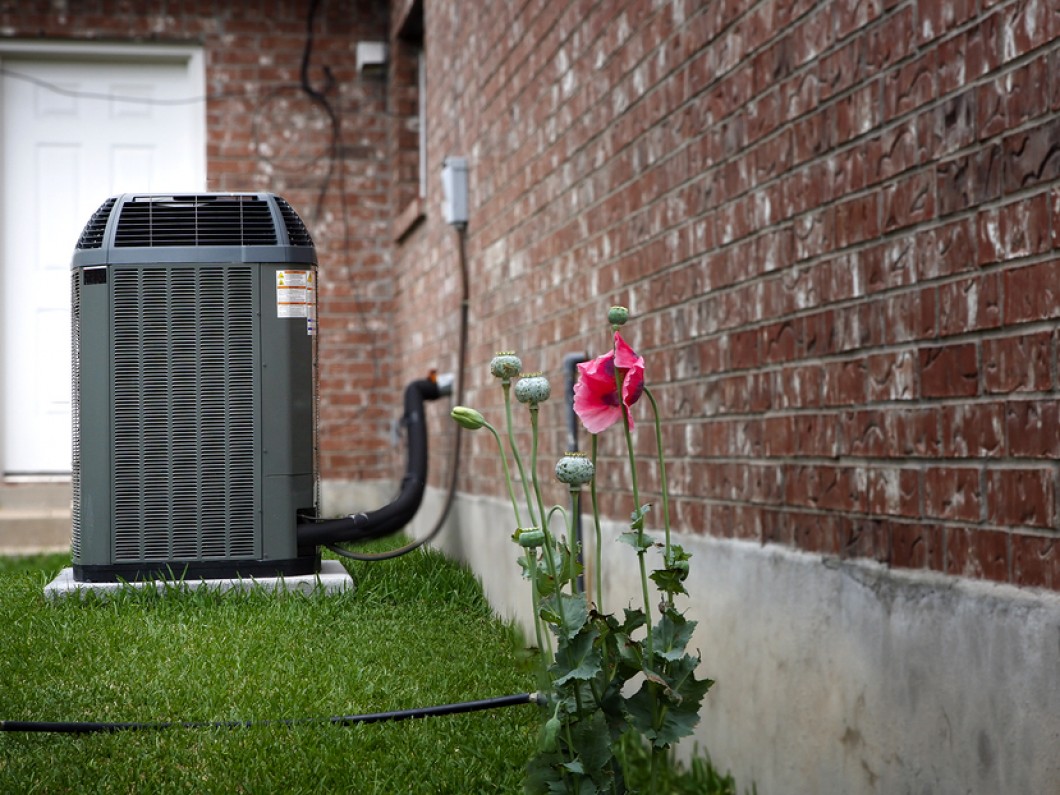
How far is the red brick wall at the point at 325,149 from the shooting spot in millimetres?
7297

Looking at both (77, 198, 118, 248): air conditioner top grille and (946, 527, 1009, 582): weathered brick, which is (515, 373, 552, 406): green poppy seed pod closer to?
(946, 527, 1009, 582): weathered brick

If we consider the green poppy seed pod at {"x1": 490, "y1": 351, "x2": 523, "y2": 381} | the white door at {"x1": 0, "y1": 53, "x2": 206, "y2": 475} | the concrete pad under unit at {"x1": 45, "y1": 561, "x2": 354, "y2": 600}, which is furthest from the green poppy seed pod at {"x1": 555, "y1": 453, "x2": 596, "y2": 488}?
the white door at {"x1": 0, "y1": 53, "x2": 206, "y2": 475}

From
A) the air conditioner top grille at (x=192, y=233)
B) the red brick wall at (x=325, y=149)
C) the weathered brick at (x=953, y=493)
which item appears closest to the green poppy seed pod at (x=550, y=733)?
the weathered brick at (x=953, y=493)

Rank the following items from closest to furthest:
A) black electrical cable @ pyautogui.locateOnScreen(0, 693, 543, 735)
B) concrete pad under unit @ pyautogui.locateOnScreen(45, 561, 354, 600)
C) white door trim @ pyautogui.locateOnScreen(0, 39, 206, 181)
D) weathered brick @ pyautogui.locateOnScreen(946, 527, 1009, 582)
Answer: weathered brick @ pyautogui.locateOnScreen(946, 527, 1009, 582), black electrical cable @ pyautogui.locateOnScreen(0, 693, 543, 735), concrete pad under unit @ pyautogui.locateOnScreen(45, 561, 354, 600), white door trim @ pyautogui.locateOnScreen(0, 39, 206, 181)

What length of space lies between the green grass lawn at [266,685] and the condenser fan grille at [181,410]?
0.20m

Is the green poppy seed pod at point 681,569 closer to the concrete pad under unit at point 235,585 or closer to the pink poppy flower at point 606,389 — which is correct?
the pink poppy flower at point 606,389

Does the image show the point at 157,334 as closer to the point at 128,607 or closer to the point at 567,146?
the point at 128,607

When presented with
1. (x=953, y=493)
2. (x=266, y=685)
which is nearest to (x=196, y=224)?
(x=266, y=685)

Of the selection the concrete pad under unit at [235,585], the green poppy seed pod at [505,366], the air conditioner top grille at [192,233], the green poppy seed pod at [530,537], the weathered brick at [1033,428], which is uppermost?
the air conditioner top grille at [192,233]

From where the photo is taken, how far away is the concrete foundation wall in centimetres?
170

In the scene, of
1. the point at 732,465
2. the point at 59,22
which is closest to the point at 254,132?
the point at 59,22

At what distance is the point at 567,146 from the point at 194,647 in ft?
5.79

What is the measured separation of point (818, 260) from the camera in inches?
92.0

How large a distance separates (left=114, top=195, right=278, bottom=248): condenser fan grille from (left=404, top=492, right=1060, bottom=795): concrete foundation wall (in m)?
1.41
